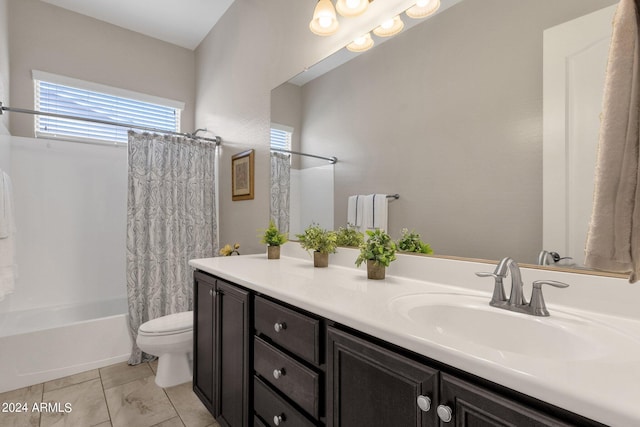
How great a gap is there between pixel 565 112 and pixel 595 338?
2.12 ft

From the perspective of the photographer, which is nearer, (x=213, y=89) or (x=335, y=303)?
(x=335, y=303)

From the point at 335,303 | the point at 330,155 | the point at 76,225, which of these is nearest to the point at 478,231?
the point at 335,303

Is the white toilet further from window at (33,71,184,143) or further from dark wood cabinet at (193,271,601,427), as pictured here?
window at (33,71,184,143)

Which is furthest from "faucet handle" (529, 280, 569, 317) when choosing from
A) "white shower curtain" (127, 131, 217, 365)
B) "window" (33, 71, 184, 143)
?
"window" (33, 71, 184, 143)

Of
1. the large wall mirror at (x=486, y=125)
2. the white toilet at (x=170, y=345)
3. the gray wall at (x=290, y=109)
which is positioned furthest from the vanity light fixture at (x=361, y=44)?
the white toilet at (x=170, y=345)

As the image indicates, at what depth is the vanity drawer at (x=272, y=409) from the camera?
1.04 m

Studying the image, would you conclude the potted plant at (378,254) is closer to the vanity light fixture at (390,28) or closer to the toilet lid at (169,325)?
the vanity light fixture at (390,28)

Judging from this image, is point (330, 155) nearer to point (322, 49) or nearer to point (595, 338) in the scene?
point (322, 49)

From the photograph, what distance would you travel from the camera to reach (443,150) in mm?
1234

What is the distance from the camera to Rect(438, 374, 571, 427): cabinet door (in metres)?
0.52

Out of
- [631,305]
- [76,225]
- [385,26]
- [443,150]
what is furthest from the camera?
[76,225]

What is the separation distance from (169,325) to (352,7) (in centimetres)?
214

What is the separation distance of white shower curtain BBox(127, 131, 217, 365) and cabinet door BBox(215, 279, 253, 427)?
1.27 m

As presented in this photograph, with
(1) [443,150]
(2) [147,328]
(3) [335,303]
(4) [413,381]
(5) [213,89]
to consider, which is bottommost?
(2) [147,328]
